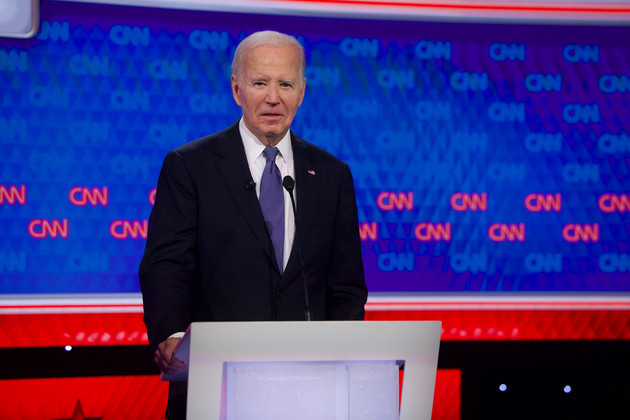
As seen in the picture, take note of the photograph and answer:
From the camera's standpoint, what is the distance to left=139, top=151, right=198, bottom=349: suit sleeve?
5.90 feet

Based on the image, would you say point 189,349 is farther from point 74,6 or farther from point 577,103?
point 577,103

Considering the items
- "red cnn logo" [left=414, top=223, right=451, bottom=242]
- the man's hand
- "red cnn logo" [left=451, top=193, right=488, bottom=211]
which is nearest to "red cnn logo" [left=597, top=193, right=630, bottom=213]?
"red cnn logo" [left=451, top=193, right=488, bottom=211]

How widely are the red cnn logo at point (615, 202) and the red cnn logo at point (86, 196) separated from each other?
82.0 inches

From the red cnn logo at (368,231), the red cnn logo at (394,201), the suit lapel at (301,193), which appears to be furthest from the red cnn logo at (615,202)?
the suit lapel at (301,193)

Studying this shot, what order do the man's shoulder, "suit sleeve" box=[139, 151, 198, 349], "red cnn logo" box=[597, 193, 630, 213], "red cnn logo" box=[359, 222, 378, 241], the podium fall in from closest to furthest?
the podium < "suit sleeve" box=[139, 151, 198, 349] < the man's shoulder < "red cnn logo" box=[359, 222, 378, 241] < "red cnn logo" box=[597, 193, 630, 213]

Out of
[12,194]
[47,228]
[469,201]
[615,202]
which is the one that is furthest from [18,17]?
[615,202]

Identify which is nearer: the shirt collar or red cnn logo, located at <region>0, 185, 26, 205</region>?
the shirt collar

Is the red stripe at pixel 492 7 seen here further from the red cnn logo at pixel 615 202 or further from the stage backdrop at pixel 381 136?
the red cnn logo at pixel 615 202

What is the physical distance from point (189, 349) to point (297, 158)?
2.94 ft

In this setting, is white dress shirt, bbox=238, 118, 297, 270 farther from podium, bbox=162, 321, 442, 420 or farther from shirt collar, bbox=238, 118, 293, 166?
podium, bbox=162, 321, 442, 420

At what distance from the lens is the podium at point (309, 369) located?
128 centimetres

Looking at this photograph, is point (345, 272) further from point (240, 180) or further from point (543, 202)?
point (543, 202)

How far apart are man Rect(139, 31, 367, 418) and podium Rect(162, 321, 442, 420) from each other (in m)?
0.55

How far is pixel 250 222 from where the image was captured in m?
1.92
